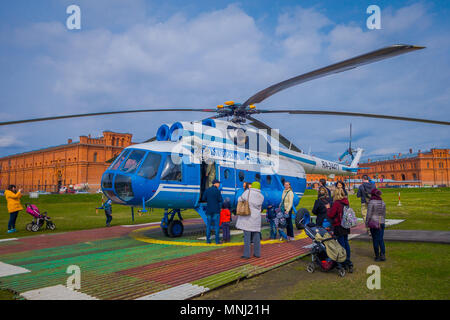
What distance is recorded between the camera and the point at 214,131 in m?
9.76

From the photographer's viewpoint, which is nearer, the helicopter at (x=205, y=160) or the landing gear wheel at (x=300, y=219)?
the landing gear wheel at (x=300, y=219)

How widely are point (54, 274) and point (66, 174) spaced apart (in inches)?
3255

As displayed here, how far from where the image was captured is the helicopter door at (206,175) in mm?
9250

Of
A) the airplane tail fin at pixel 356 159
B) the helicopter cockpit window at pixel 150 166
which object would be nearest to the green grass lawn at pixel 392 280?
the helicopter cockpit window at pixel 150 166

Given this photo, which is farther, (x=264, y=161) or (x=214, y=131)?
(x=264, y=161)

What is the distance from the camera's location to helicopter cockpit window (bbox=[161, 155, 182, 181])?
832 cm

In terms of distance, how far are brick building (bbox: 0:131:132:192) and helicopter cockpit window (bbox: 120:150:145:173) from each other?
64.6 meters

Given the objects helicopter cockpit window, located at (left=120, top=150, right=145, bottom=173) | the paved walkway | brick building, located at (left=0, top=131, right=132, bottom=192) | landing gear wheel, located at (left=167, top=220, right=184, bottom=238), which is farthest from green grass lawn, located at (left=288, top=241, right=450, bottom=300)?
brick building, located at (left=0, top=131, right=132, bottom=192)

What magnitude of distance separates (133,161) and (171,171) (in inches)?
42.9

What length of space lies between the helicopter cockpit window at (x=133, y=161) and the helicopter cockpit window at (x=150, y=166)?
0.18 meters

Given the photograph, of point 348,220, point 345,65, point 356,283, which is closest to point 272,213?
point 348,220

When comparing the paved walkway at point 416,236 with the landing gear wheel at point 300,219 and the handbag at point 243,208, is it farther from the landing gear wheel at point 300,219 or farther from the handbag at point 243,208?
the handbag at point 243,208

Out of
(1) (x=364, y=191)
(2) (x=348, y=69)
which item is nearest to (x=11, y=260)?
(2) (x=348, y=69)

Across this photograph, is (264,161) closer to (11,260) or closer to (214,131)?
(214,131)
